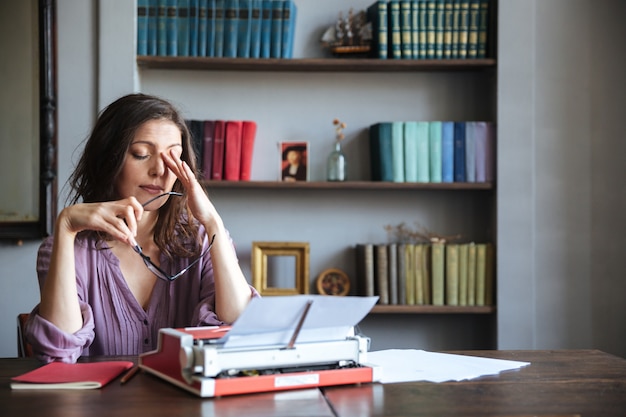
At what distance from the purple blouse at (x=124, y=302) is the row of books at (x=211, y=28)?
148cm

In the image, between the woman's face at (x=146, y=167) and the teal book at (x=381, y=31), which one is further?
the teal book at (x=381, y=31)

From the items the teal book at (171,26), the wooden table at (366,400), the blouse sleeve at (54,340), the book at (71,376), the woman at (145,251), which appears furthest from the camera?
the teal book at (171,26)

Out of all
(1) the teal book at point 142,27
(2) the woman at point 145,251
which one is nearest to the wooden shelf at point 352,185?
(1) the teal book at point 142,27

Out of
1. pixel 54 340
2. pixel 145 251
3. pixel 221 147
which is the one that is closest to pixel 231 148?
pixel 221 147

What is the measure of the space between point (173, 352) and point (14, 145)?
225 centimetres

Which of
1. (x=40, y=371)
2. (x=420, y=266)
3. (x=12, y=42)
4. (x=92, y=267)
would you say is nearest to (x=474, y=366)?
(x=40, y=371)

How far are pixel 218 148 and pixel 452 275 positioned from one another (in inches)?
44.3

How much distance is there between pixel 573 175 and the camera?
11.2 ft

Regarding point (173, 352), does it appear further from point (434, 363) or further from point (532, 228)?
point (532, 228)

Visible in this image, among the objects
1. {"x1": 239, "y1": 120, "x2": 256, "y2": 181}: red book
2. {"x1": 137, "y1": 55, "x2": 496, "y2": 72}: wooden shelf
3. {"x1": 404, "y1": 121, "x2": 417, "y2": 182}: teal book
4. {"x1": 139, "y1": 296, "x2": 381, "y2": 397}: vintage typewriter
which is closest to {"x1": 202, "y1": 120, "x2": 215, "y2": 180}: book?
{"x1": 239, "y1": 120, "x2": 256, "y2": 181}: red book

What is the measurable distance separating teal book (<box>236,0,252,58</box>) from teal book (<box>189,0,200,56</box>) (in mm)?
172

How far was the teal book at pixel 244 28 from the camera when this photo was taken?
323cm

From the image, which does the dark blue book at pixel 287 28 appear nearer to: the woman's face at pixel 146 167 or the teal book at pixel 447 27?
the teal book at pixel 447 27

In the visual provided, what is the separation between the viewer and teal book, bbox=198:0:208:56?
3223 millimetres
